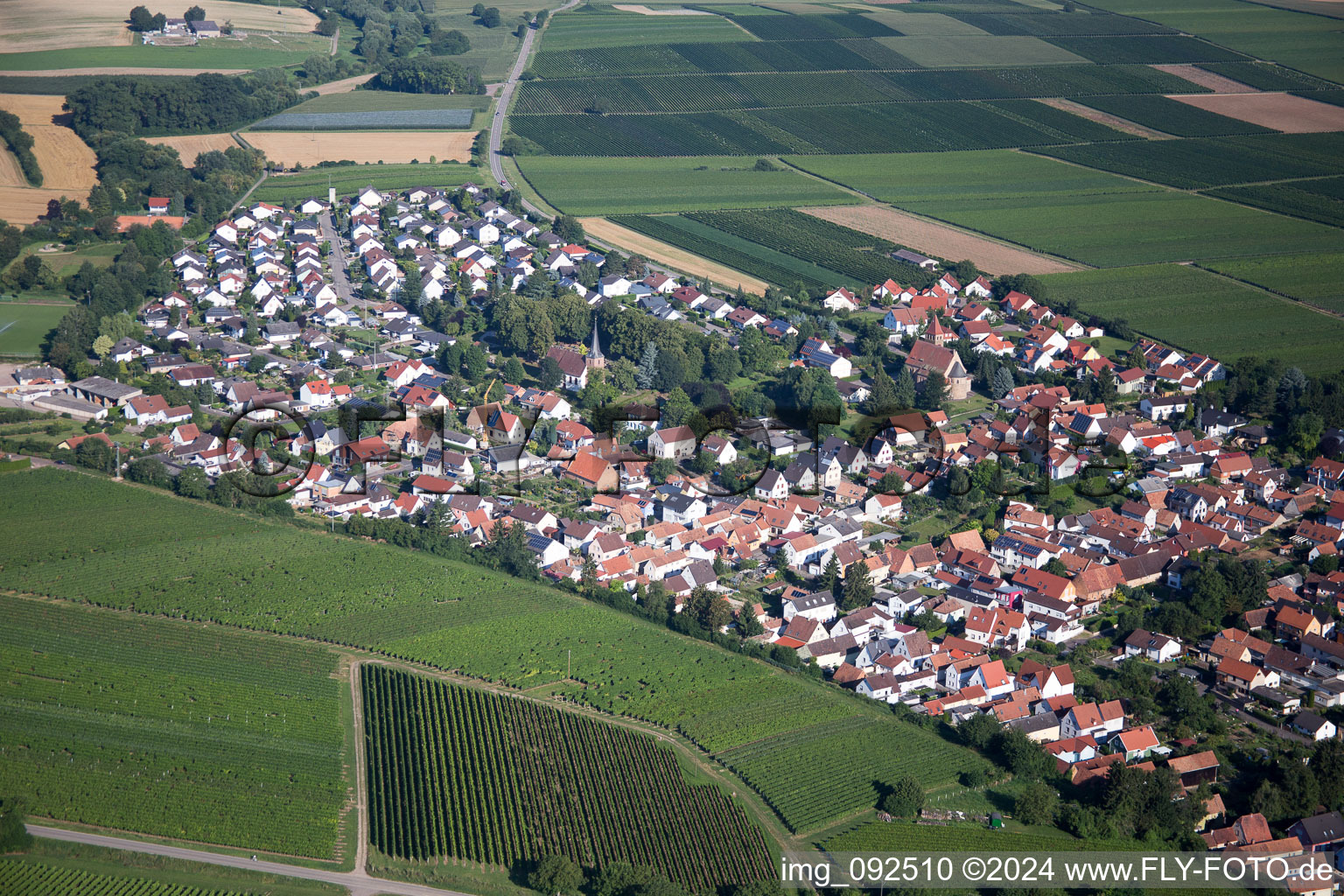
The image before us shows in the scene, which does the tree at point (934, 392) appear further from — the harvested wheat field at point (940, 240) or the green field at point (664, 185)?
the green field at point (664, 185)

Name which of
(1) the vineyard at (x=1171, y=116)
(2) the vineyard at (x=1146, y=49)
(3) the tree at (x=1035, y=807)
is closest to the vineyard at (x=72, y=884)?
(3) the tree at (x=1035, y=807)

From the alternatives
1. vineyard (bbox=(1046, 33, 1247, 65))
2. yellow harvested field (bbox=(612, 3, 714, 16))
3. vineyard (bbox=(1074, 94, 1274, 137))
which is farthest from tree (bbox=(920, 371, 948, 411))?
yellow harvested field (bbox=(612, 3, 714, 16))

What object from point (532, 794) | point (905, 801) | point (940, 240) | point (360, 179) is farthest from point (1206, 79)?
point (532, 794)

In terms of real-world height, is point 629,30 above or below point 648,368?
above

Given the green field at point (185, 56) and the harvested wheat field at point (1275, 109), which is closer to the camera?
the harvested wheat field at point (1275, 109)

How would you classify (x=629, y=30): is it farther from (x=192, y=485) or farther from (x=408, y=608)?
(x=408, y=608)

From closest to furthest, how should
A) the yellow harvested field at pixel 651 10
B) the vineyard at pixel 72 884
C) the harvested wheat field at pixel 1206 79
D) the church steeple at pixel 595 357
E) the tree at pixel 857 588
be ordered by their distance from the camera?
the vineyard at pixel 72 884 < the tree at pixel 857 588 < the church steeple at pixel 595 357 < the harvested wheat field at pixel 1206 79 < the yellow harvested field at pixel 651 10
